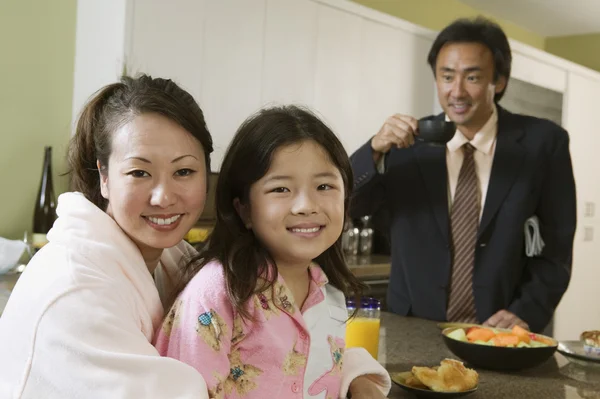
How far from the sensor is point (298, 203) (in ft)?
3.56

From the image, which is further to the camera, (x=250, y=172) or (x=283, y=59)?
(x=283, y=59)

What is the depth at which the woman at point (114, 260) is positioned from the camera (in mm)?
817

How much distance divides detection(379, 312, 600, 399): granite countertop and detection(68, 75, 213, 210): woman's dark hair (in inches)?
25.7

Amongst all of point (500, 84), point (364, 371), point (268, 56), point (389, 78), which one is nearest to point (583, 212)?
→ point (389, 78)

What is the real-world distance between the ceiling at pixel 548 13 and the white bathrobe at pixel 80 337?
4.90 metres

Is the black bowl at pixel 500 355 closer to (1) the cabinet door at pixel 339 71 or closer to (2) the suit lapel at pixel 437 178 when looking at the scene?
(2) the suit lapel at pixel 437 178

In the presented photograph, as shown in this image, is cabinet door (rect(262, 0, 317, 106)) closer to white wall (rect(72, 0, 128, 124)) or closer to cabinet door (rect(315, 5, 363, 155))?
cabinet door (rect(315, 5, 363, 155))

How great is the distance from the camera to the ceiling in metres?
5.17

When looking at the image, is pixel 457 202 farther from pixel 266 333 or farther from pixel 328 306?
pixel 266 333

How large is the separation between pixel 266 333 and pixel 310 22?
2.81 meters

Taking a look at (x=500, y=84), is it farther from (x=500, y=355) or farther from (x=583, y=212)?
(x=583, y=212)

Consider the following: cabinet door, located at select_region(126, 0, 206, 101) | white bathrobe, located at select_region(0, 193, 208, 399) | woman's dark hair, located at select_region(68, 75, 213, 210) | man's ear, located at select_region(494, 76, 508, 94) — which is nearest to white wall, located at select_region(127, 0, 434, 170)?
cabinet door, located at select_region(126, 0, 206, 101)

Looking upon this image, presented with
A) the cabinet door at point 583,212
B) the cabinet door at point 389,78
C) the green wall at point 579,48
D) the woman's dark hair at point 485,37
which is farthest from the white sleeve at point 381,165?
the green wall at point 579,48

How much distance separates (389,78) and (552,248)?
2212 millimetres
